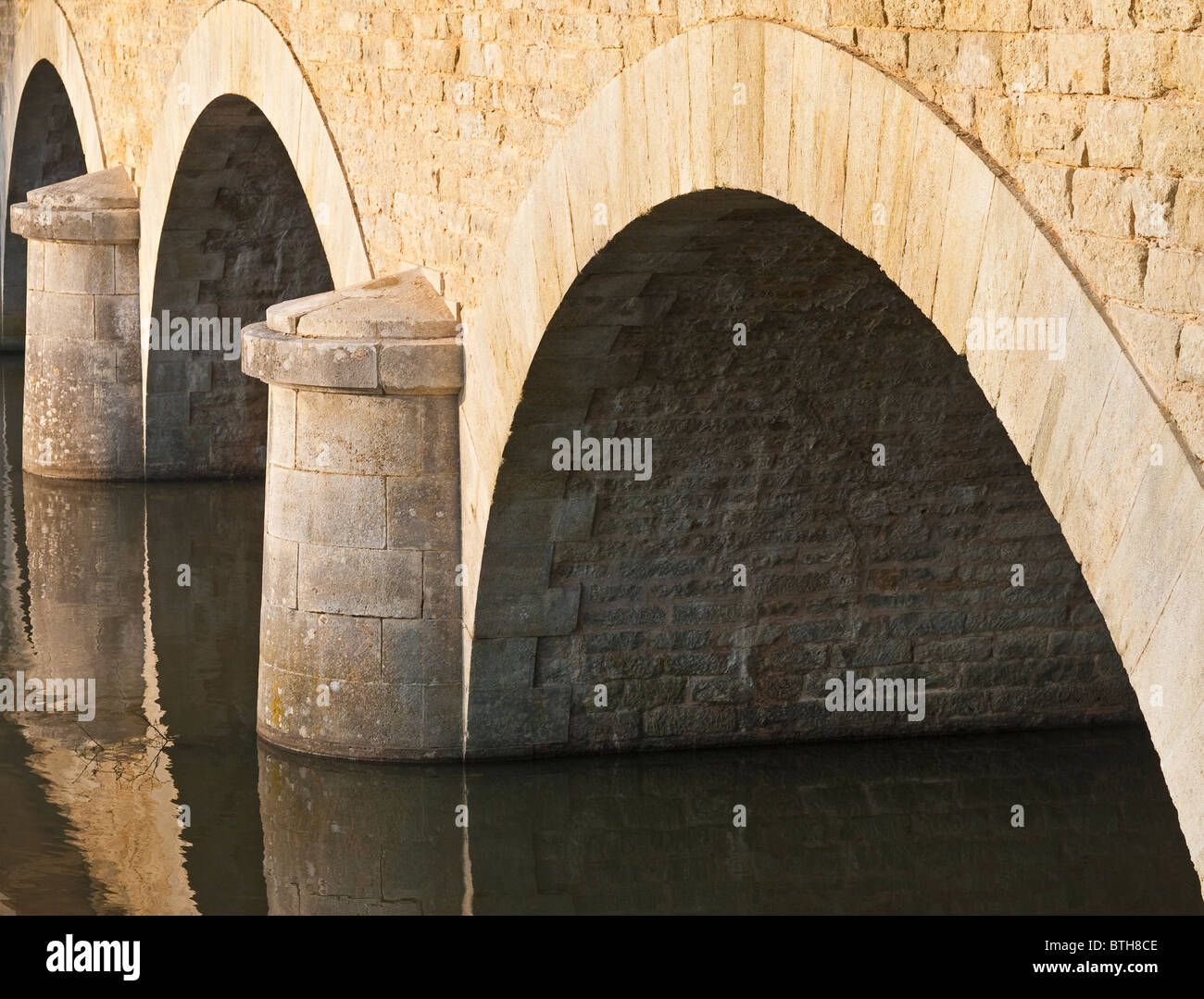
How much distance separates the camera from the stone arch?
13.9 m

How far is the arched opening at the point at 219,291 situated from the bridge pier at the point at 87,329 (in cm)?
28

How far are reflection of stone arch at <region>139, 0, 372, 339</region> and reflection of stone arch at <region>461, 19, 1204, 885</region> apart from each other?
2238 millimetres

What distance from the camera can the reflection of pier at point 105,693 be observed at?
6617 mm

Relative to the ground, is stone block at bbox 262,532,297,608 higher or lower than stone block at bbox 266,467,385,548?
lower

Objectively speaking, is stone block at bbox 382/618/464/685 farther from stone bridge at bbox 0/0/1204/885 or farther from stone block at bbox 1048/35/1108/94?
stone block at bbox 1048/35/1108/94

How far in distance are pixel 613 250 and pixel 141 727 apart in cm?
335

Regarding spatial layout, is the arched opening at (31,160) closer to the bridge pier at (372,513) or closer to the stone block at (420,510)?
the bridge pier at (372,513)

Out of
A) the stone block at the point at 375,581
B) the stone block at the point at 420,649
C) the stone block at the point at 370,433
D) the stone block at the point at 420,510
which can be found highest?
the stone block at the point at 370,433

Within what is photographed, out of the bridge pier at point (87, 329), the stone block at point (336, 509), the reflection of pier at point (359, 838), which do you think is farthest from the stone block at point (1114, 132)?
the bridge pier at point (87, 329)

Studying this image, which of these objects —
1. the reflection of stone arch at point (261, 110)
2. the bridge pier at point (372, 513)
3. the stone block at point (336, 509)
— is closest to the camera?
the bridge pier at point (372, 513)

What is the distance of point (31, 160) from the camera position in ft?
57.2

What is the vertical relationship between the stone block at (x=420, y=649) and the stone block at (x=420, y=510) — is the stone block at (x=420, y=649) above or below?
below

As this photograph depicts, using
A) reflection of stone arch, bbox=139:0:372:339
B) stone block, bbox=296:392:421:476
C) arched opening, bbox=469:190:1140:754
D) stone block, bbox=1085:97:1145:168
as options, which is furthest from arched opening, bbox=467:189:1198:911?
stone block, bbox=1085:97:1145:168
